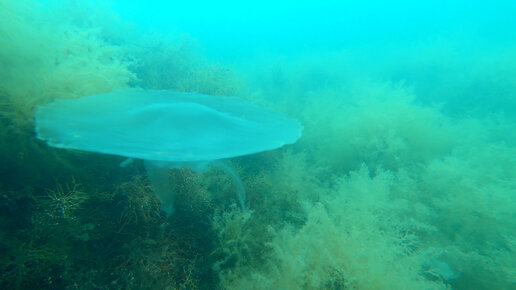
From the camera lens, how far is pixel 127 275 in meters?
2.19

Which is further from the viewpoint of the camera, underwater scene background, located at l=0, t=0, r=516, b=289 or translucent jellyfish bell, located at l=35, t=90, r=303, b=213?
underwater scene background, located at l=0, t=0, r=516, b=289

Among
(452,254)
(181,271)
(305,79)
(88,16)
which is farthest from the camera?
(305,79)

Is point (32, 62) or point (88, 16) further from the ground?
point (88, 16)

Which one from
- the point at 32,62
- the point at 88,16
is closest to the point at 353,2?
the point at 88,16

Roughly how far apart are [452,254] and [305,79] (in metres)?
8.41

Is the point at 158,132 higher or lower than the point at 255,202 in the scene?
higher

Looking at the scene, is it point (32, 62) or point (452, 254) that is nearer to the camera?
point (452, 254)

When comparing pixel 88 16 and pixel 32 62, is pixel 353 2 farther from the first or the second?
pixel 32 62

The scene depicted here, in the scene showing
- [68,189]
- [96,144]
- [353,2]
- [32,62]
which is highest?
[353,2]

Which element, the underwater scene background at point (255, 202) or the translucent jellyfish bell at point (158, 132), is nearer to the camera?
the translucent jellyfish bell at point (158, 132)

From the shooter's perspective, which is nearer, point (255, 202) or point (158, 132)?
point (158, 132)

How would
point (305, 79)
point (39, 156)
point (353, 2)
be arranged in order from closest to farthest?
point (39, 156), point (305, 79), point (353, 2)

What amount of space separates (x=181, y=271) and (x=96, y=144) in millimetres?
1473

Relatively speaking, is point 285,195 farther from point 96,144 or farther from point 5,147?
point 5,147
